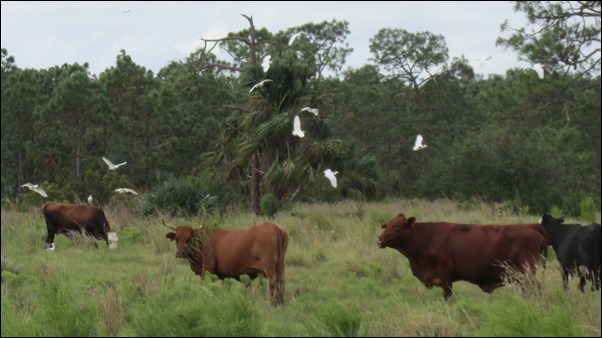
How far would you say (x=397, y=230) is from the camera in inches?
324

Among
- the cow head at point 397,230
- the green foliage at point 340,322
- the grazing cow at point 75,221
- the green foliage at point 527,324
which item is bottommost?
the grazing cow at point 75,221

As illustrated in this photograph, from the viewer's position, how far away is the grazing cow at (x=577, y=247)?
22.6 feet

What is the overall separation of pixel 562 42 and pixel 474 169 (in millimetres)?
7442

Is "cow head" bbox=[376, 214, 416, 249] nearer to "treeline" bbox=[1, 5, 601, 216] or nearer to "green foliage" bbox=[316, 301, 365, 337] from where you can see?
"green foliage" bbox=[316, 301, 365, 337]

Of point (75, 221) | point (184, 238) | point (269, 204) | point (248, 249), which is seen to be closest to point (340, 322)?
point (248, 249)

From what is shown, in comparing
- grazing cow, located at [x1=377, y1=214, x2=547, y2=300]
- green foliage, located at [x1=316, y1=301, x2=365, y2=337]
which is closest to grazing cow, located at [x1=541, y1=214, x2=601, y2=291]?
grazing cow, located at [x1=377, y1=214, x2=547, y2=300]

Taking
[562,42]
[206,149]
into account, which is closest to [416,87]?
[206,149]

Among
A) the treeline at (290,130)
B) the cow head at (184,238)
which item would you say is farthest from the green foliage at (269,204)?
the cow head at (184,238)

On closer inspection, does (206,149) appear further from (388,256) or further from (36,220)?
(388,256)

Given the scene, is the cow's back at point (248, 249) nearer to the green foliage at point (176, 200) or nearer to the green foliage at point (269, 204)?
the green foliage at point (176, 200)

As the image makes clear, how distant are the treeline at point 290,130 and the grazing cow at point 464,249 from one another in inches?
334

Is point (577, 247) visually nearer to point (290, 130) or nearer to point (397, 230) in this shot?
point (397, 230)

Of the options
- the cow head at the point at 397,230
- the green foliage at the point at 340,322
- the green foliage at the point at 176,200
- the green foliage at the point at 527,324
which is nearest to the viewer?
the green foliage at the point at 527,324

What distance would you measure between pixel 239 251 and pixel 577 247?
3.69m
